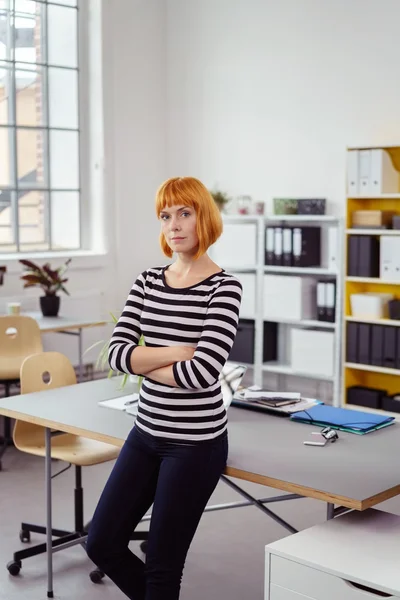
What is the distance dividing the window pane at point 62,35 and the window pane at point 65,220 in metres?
1.05

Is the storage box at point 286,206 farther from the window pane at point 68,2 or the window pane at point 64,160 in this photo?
the window pane at point 68,2

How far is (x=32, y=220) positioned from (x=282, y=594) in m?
4.86

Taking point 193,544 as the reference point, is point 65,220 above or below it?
above

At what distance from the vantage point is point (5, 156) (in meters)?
6.43

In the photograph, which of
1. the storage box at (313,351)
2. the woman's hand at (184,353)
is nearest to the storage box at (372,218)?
the storage box at (313,351)

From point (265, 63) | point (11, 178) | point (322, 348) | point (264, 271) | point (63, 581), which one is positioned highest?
point (265, 63)

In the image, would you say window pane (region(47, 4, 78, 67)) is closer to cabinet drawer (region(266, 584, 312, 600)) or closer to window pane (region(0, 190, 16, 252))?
window pane (region(0, 190, 16, 252))

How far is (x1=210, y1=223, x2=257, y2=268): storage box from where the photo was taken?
634 centimetres

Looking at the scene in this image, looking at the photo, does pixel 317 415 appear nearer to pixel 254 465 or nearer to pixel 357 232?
pixel 254 465

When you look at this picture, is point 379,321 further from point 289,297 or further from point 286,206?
point 286,206

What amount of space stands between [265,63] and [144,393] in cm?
447

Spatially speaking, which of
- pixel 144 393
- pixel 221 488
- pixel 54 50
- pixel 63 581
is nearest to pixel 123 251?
pixel 54 50

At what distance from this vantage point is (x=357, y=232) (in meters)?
5.70

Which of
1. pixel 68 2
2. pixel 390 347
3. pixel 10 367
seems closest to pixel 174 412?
pixel 10 367
